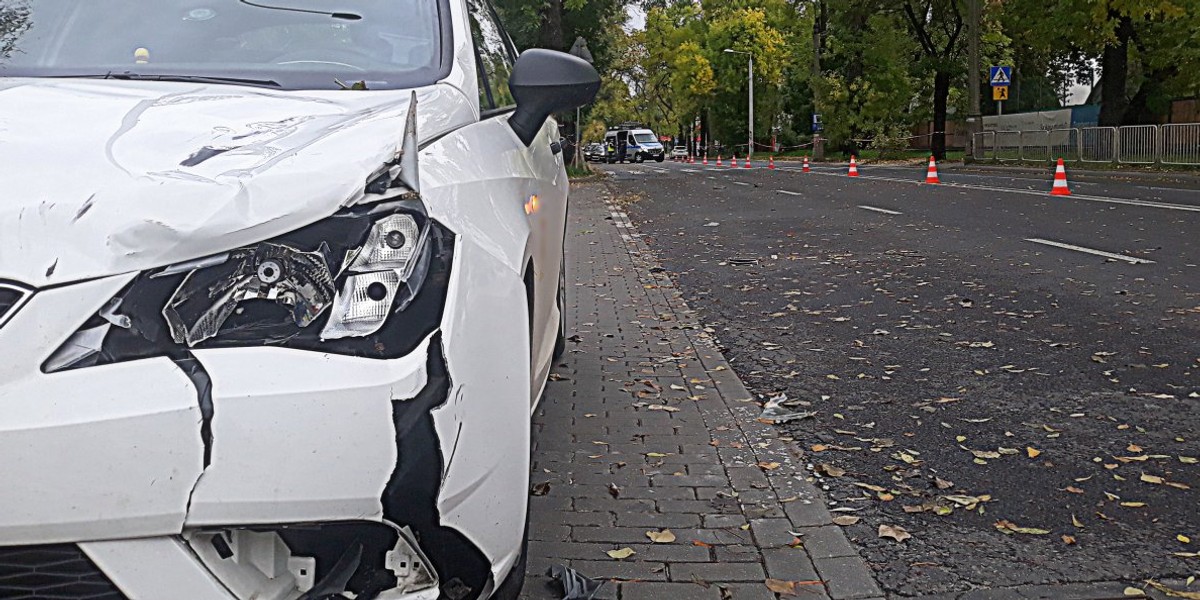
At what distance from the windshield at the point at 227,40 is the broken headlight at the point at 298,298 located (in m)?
1.06

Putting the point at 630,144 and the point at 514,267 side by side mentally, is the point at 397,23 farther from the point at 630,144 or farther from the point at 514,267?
the point at 630,144

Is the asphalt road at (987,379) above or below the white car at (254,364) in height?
below

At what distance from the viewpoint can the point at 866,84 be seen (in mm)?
53281

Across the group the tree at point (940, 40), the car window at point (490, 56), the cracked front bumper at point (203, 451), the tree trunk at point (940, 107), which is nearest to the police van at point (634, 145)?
the tree trunk at point (940, 107)

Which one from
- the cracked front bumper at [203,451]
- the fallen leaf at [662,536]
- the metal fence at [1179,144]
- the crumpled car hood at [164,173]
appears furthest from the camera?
the metal fence at [1179,144]

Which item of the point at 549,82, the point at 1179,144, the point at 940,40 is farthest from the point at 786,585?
the point at 940,40

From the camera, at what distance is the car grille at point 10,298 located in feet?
6.73

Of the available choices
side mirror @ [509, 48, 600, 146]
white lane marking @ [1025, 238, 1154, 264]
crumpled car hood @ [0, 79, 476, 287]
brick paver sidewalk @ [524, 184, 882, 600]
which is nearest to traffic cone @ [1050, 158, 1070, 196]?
white lane marking @ [1025, 238, 1154, 264]

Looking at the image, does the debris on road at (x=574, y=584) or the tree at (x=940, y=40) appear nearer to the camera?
the debris on road at (x=574, y=584)

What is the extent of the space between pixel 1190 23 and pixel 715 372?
24970 millimetres

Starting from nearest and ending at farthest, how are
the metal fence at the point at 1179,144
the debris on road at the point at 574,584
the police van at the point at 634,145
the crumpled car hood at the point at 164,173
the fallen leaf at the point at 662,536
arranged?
the crumpled car hood at the point at 164,173 < the debris on road at the point at 574,584 < the fallen leaf at the point at 662,536 < the metal fence at the point at 1179,144 < the police van at the point at 634,145

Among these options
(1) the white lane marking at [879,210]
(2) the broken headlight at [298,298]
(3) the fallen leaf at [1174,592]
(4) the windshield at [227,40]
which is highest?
(4) the windshield at [227,40]

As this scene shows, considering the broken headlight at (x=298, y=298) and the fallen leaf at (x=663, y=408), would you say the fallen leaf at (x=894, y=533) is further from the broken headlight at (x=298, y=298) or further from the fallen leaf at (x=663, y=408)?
the broken headlight at (x=298, y=298)

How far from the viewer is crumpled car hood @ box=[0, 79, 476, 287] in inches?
84.2
